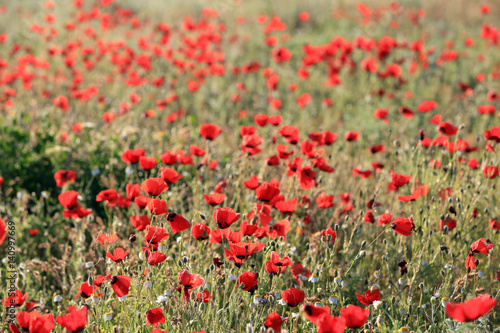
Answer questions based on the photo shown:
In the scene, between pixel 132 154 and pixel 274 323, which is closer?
pixel 274 323

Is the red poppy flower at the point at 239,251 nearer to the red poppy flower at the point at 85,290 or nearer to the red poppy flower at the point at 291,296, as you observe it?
the red poppy flower at the point at 291,296

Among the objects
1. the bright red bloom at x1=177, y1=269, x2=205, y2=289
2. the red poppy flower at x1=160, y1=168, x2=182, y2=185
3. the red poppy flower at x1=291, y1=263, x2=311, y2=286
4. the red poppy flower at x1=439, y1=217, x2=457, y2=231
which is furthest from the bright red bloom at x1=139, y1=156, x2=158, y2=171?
the red poppy flower at x1=439, y1=217, x2=457, y2=231

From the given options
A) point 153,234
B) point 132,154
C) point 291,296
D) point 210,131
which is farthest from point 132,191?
point 291,296

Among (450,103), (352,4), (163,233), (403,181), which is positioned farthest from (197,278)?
(352,4)

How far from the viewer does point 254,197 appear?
288 centimetres

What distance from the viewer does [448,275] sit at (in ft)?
7.10

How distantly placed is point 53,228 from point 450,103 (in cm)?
484

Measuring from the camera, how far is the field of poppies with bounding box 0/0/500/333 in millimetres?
1907

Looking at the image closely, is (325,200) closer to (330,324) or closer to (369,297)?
(369,297)

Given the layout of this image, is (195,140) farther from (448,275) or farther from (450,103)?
(450,103)

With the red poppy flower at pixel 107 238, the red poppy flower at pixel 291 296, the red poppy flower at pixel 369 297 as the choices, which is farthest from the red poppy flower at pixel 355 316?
the red poppy flower at pixel 107 238

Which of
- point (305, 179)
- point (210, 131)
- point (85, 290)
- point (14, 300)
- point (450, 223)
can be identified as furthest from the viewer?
point (210, 131)

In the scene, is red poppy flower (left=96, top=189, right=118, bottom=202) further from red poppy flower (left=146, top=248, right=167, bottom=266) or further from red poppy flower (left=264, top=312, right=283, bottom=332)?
red poppy flower (left=264, top=312, right=283, bottom=332)

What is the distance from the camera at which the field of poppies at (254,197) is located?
75.1 inches
